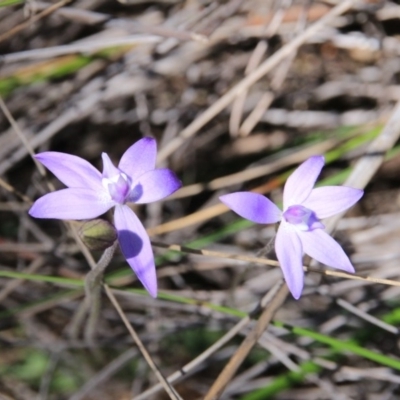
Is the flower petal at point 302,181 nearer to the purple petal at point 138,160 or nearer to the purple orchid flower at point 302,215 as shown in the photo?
the purple orchid flower at point 302,215

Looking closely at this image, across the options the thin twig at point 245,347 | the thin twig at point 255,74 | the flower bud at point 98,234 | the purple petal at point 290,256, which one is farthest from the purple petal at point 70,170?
the thin twig at point 255,74

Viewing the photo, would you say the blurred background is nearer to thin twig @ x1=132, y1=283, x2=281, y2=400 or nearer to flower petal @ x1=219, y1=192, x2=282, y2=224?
thin twig @ x1=132, y1=283, x2=281, y2=400

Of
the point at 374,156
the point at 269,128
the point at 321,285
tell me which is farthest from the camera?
the point at 269,128

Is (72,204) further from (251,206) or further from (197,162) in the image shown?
(197,162)

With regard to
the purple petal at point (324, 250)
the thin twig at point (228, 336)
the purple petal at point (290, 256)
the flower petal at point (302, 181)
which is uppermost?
the flower petal at point (302, 181)

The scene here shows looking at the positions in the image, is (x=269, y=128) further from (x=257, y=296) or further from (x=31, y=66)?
(x=31, y=66)

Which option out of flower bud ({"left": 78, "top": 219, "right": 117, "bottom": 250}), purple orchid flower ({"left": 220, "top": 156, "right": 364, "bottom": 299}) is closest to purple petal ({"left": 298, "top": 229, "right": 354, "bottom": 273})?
purple orchid flower ({"left": 220, "top": 156, "right": 364, "bottom": 299})

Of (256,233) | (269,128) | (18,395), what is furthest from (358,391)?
(18,395)
